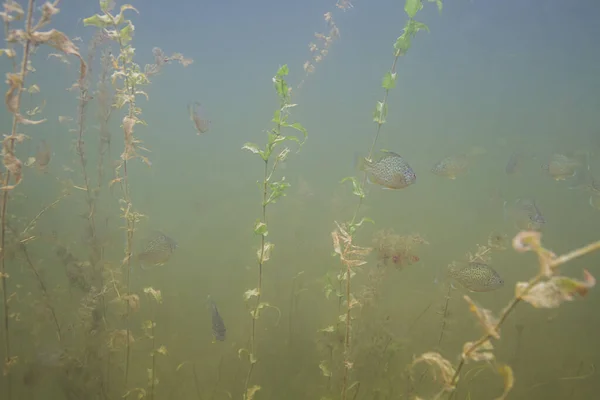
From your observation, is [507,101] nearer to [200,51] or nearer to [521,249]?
[200,51]

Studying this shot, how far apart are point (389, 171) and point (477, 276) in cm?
153

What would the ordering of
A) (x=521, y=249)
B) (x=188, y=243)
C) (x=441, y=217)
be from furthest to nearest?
(x=441, y=217), (x=188, y=243), (x=521, y=249)

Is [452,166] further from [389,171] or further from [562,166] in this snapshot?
[389,171]

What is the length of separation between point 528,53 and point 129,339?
11267mm

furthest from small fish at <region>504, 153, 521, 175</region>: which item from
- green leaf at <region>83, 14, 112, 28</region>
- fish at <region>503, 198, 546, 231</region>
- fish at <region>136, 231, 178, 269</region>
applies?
green leaf at <region>83, 14, 112, 28</region>

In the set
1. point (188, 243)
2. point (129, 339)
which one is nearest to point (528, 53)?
point (188, 243)

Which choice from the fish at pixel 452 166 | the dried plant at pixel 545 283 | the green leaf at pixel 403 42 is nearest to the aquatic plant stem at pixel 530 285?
the dried plant at pixel 545 283

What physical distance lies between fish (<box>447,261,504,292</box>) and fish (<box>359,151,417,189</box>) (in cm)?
119

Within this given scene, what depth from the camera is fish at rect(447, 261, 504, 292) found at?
3760 millimetres

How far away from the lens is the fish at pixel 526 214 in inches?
200

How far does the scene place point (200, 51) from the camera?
10.2 metres

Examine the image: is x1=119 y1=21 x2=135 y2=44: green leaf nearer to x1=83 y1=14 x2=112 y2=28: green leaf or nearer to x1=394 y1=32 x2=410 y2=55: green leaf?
x1=83 y1=14 x2=112 y2=28: green leaf

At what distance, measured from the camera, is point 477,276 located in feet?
12.5

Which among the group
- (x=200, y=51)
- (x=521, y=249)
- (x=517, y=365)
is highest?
(x=200, y=51)
